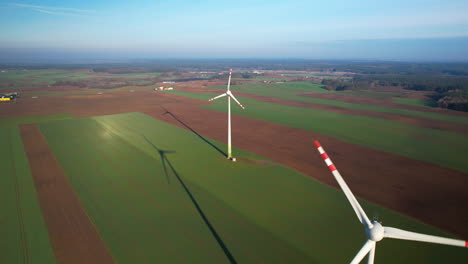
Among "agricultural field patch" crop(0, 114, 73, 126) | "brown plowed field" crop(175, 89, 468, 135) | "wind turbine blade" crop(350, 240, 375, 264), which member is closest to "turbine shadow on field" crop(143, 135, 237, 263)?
"wind turbine blade" crop(350, 240, 375, 264)

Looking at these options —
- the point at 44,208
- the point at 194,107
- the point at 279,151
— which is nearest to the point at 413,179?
the point at 279,151

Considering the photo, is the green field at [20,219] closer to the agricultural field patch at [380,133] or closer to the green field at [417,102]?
the agricultural field patch at [380,133]

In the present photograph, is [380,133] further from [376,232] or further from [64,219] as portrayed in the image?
[64,219]

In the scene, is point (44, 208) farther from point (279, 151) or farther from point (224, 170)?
point (279, 151)

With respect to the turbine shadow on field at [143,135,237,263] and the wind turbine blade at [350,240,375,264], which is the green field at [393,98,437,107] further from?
the wind turbine blade at [350,240,375,264]

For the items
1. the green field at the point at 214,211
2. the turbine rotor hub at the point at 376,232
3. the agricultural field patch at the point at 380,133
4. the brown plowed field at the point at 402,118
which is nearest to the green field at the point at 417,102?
the brown plowed field at the point at 402,118
